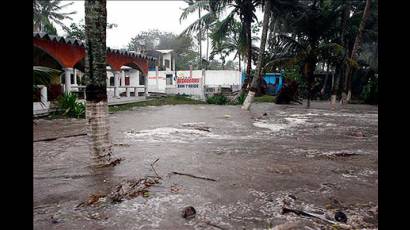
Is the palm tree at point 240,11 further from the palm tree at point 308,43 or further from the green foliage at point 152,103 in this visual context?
the green foliage at point 152,103

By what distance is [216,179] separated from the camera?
5.06 meters

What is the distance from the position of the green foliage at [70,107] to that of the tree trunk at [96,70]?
965 centimetres

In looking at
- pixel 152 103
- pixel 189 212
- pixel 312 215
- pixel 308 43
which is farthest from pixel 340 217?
pixel 308 43

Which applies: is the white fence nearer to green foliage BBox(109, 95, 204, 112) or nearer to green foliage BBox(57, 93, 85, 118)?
green foliage BBox(109, 95, 204, 112)

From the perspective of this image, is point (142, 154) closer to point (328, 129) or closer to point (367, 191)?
point (367, 191)

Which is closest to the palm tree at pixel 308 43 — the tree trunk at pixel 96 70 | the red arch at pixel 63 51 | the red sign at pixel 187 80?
the red sign at pixel 187 80

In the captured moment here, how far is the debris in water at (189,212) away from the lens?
3621mm

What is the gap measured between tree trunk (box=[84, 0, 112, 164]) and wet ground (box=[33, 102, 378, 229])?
0.77 metres

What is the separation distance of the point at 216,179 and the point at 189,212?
4.75ft

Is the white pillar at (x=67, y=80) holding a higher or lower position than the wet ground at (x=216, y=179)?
higher

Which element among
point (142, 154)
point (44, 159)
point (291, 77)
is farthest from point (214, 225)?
point (291, 77)

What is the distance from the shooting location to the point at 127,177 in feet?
16.9

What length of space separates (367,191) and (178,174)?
9.49ft
